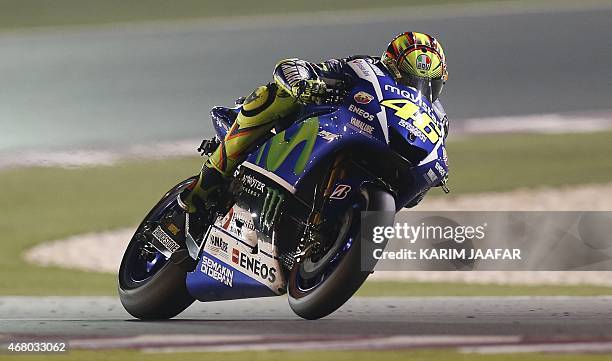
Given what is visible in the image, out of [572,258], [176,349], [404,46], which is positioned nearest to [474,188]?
[572,258]

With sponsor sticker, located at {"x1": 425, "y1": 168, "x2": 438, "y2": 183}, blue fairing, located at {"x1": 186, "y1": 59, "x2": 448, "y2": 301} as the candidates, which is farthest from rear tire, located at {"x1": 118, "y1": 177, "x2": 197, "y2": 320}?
sponsor sticker, located at {"x1": 425, "y1": 168, "x2": 438, "y2": 183}

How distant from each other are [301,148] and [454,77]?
21.1 feet

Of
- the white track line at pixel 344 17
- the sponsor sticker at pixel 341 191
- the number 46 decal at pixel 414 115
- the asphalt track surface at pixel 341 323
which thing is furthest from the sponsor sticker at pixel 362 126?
the white track line at pixel 344 17

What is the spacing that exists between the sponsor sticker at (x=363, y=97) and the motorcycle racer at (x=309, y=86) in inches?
3.4

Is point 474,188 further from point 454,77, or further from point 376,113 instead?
point 376,113

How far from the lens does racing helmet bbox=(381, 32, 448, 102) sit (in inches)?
217

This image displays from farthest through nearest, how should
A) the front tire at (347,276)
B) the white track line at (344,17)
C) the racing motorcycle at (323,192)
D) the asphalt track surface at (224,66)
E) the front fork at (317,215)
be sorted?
the white track line at (344,17)
the asphalt track surface at (224,66)
the front fork at (317,215)
the racing motorcycle at (323,192)
the front tire at (347,276)

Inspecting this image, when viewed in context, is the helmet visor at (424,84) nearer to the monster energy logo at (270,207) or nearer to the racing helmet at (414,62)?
the racing helmet at (414,62)

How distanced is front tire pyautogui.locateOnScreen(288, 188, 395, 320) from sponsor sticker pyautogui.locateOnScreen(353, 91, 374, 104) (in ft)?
1.35

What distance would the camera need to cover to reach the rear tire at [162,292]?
20.2 ft

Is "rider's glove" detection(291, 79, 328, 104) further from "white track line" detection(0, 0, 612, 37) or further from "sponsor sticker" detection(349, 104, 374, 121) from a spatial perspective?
"white track line" detection(0, 0, 612, 37)

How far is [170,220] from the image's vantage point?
6.21m

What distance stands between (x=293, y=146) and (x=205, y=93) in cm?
641

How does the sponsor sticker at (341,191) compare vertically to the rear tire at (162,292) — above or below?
above
